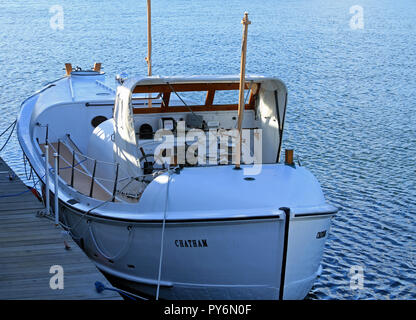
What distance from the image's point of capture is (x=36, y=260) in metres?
9.94

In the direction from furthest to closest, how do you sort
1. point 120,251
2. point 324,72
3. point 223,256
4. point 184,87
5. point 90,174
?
1. point 324,72
2. point 90,174
3. point 184,87
4. point 120,251
5. point 223,256

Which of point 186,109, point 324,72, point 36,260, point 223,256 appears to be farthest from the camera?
point 324,72

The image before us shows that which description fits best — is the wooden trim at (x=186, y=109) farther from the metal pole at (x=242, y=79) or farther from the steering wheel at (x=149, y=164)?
the metal pole at (x=242, y=79)

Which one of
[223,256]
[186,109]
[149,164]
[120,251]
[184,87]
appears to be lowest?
[120,251]

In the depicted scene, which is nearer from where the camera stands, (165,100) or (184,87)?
(184,87)

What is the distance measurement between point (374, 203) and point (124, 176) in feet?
26.3

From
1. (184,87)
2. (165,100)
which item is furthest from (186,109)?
(184,87)

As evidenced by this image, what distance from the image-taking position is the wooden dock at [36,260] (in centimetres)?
891

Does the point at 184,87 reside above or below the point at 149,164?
above

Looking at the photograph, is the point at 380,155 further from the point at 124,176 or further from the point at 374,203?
the point at 124,176

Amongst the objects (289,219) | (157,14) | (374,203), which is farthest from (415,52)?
(289,219)

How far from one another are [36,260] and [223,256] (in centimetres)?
317

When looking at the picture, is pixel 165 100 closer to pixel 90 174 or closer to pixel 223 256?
pixel 90 174

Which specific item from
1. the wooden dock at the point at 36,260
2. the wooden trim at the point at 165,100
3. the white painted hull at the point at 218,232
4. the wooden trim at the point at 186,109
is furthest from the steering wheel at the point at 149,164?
the wooden dock at the point at 36,260
